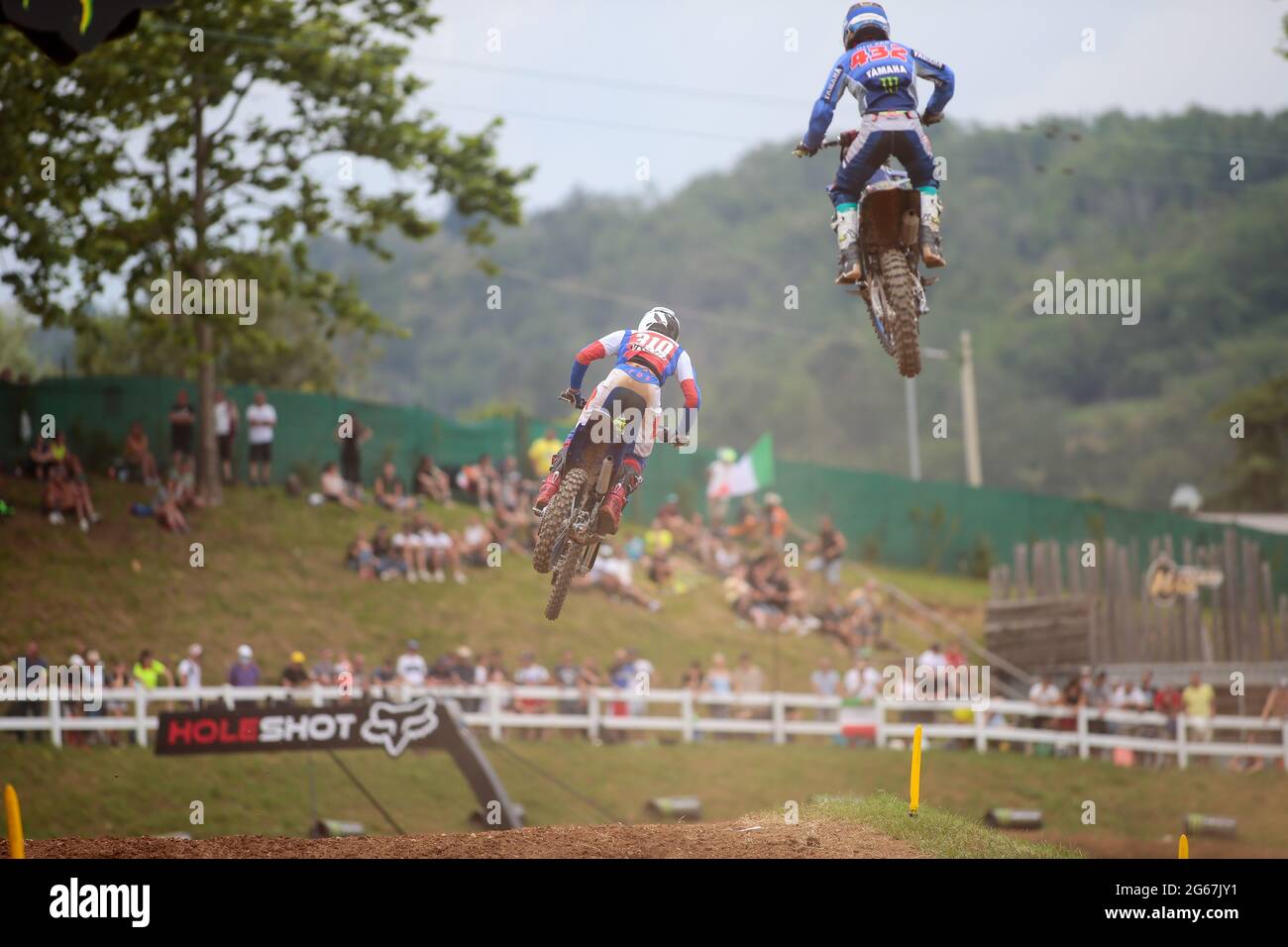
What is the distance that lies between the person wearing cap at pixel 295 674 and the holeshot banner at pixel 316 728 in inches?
168

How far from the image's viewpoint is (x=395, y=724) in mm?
19906

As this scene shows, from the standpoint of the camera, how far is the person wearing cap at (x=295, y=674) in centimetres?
2441

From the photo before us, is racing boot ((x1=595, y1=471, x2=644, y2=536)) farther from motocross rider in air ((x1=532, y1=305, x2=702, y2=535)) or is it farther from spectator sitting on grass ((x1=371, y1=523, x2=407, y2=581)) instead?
spectator sitting on grass ((x1=371, y1=523, x2=407, y2=581))

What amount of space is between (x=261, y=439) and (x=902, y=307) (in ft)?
72.1

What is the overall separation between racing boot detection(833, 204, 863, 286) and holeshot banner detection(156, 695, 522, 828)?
10.1m

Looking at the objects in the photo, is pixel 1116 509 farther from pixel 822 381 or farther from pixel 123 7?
pixel 822 381

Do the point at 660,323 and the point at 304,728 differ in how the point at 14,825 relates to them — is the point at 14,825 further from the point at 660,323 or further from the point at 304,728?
the point at 304,728

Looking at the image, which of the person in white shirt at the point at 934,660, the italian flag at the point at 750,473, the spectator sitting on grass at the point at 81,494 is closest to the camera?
the person in white shirt at the point at 934,660

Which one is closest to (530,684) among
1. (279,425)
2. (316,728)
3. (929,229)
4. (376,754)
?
(376,754)

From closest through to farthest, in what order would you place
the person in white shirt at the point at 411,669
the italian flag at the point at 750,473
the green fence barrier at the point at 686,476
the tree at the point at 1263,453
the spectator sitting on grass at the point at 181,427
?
the person in white shirt at the point at 411,669 < the spectator sitting on grass at the point at 181,427 < the italian flag at the point at 750,473 < the green fence barrier at the point at 686,476 < the tree at the point at 1263,453

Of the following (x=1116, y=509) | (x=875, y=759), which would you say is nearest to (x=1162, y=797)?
(x=875, y=759)

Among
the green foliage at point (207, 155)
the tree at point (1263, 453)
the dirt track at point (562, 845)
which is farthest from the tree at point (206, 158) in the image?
the tree at point (1263, 453)

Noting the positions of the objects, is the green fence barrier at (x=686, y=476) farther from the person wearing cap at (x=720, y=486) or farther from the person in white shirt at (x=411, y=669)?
the person in white shirt at (x=411, y=669)

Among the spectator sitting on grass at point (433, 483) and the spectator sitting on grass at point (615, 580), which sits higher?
the spectator sitting on grass at point (433, 483)
